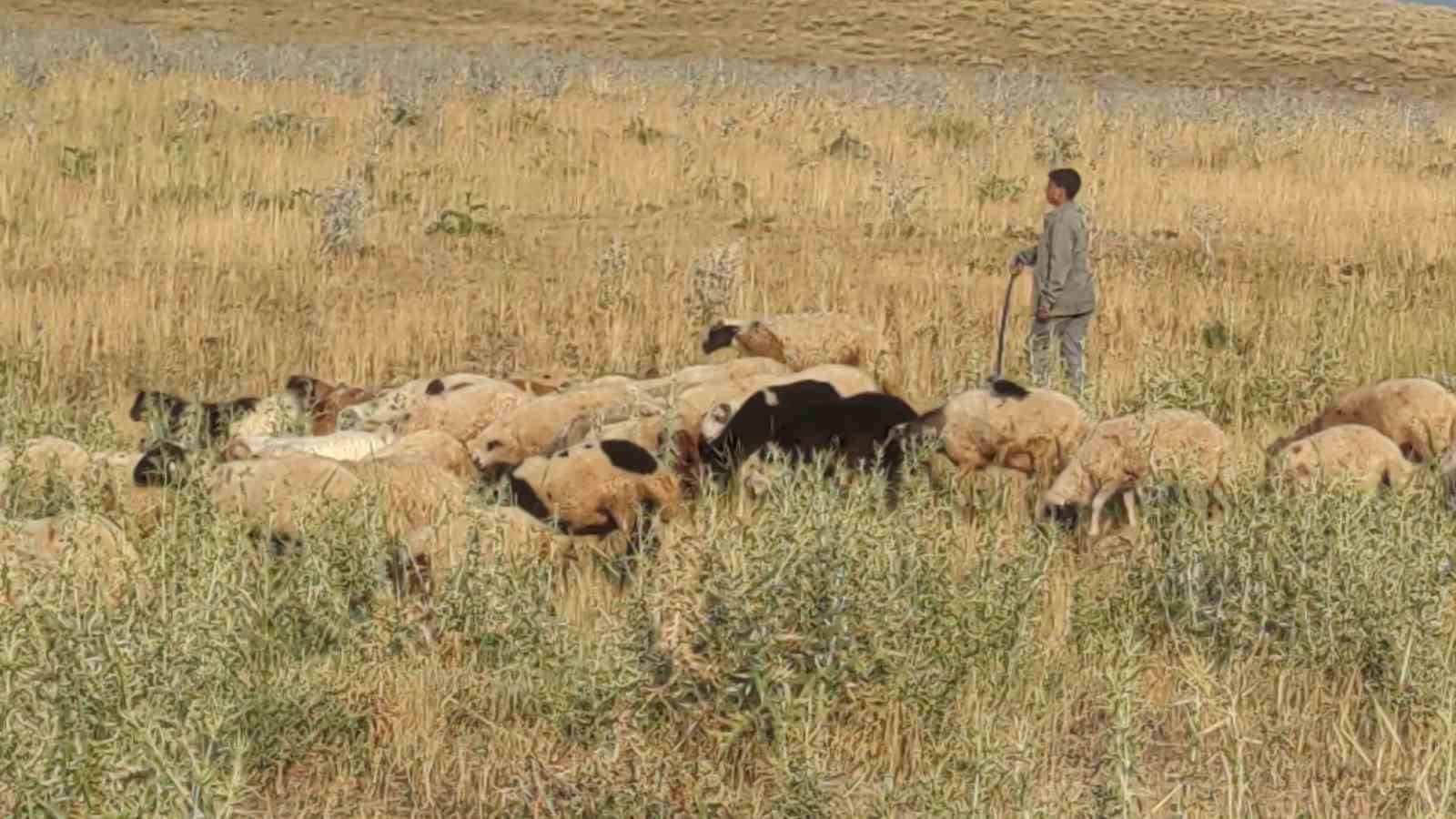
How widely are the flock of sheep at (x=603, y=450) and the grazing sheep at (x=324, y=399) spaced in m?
0.01

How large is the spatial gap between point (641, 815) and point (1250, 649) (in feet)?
7.59

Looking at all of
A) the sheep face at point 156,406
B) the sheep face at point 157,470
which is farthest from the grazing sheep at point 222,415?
the sheep face at point 157,470

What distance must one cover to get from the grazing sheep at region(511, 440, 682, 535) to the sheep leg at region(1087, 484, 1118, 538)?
5.66ft

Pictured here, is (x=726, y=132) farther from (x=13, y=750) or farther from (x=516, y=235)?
(x=13, y=750)

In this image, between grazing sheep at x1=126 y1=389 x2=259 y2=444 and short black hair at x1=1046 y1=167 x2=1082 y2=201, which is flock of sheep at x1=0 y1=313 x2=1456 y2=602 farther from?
short black hair at x1=1046 y1=167 x2=1082 y2=201

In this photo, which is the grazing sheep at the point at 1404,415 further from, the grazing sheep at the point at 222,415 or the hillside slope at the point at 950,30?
the hillside slope at the point at 950,30

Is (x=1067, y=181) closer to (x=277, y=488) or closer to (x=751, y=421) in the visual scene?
(x=751, y=421)

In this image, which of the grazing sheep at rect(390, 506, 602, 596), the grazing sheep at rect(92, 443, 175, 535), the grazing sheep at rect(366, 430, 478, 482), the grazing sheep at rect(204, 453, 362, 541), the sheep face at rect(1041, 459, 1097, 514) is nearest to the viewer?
the grazing sheep at rect(390, 506, 602, 596)

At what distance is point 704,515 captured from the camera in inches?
263

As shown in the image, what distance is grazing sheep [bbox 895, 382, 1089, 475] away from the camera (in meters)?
7.66

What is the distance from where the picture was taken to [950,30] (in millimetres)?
57719

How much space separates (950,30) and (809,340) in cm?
5044

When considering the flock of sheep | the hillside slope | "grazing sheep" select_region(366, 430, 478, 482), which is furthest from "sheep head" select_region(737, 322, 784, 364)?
the hillside slope

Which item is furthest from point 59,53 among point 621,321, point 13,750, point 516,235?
point 13,750
